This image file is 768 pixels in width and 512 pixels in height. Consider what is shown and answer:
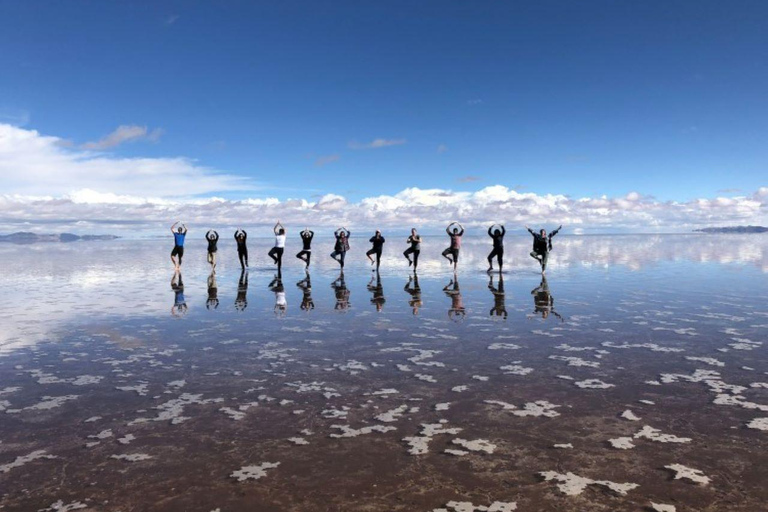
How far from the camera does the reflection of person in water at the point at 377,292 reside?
18812 millimetres

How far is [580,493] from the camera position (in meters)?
5.41

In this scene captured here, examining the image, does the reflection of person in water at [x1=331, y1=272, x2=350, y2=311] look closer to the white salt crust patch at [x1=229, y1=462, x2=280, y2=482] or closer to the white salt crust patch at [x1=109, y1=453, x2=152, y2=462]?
the white salt crust patch at [x1=109, y1=453, x2=152, y2=462]

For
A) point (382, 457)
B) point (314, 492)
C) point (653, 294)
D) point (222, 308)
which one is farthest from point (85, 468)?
point (653, 294)

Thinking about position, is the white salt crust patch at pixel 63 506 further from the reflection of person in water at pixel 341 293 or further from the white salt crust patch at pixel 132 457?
the reflection of person in water at pixel 341 293

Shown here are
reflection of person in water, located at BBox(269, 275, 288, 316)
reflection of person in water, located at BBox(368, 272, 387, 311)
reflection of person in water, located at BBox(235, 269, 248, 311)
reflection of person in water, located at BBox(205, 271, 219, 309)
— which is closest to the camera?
reflection of person in water, located at BBox(269, 275, 288, 316)

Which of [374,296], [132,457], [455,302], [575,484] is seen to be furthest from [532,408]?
[374,296]

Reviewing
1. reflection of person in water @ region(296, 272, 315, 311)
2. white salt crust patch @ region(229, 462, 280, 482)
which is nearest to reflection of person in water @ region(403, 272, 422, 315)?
reflection of person in water @ region(296, 272, 315, 311)

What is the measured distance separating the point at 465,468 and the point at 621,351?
280 inches

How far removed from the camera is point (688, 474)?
5758mm

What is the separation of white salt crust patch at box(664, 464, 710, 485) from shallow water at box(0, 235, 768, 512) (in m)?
0.07

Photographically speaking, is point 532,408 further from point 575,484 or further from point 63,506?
point 63,506

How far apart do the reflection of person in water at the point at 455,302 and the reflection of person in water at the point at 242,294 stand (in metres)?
7.66

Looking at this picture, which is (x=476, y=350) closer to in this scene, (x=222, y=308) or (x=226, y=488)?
(x=226, y=488)

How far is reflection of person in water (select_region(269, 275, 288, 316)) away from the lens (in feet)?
57.6
